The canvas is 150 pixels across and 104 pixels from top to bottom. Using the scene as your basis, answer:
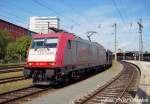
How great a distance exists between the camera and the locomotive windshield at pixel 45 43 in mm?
18469

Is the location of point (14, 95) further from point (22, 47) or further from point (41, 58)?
point (22, 47)

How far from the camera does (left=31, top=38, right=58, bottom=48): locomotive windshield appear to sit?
1847 centimetres

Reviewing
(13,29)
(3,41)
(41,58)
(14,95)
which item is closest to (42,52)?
(41,58)

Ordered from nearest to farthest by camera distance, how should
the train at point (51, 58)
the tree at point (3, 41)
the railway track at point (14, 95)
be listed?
the railway track at point (14, 95) → the train at point (51, 58) → the tree at point (3, 41)

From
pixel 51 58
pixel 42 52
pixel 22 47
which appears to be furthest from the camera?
pixel 22 47

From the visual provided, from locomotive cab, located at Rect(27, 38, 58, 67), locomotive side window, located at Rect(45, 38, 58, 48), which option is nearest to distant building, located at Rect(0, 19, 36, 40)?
locomotive cab, located at Rect(27, 38, 58, 67)

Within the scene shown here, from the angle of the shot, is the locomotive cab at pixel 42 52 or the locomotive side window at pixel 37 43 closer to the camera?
the locomotive cab at pixel 42 52

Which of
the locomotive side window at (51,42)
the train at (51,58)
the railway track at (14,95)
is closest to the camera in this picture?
the railway track at (14,95)

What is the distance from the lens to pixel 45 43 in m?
18.6

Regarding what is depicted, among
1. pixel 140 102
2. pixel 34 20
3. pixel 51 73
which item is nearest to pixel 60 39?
pixel 51 73

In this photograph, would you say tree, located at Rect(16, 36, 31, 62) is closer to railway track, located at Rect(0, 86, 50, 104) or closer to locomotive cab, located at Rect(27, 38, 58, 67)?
locomotive cab, located at Rect(27, 38, 58, 67)

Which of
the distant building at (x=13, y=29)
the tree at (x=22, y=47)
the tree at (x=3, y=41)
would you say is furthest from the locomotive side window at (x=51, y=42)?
the distant building at (x=13, y=29)

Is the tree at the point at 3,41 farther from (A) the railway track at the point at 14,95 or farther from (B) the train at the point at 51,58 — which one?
(A) the railway track at the point at 14,95

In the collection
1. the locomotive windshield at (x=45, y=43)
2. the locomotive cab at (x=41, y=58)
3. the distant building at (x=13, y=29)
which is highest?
the distant building at (x=13, y=29)
